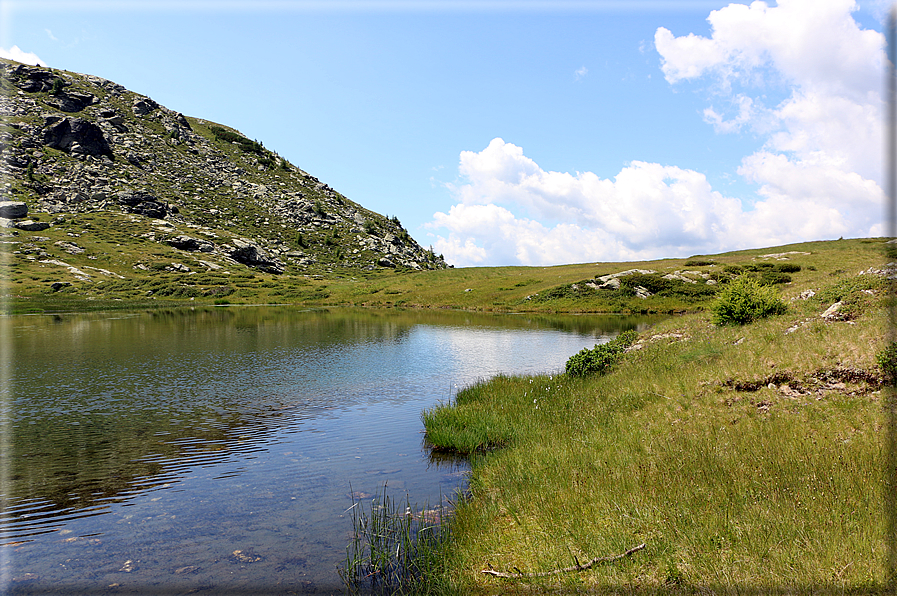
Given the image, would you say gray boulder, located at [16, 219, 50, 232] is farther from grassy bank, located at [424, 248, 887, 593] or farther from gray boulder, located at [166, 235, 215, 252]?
grassy bank, located at [424, 248, 887, 593]

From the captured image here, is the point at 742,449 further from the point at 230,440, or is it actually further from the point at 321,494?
the point at 230,440

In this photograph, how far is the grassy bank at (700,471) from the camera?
6.73 metres

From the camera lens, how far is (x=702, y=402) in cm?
1477

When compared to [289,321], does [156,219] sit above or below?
above

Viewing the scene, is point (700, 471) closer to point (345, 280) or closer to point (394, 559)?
point (394, 559)

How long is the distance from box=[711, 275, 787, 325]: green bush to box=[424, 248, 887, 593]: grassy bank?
369 cm

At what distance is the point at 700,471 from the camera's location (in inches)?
382

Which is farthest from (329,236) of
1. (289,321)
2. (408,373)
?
(408,373)

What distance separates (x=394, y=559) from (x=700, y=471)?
21.7 ft

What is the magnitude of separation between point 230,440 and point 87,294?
120m

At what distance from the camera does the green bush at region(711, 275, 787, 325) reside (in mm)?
23297

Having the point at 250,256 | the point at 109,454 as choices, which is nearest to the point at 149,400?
the point at 109,454

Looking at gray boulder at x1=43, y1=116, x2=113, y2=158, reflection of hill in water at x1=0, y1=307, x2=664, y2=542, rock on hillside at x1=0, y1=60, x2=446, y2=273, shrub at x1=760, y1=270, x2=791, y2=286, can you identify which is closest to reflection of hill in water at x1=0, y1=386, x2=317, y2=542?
reflection of hill in water at x1=0, y1=307, x2=664, y2=542

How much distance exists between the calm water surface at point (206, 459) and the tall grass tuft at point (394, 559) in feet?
1.43
